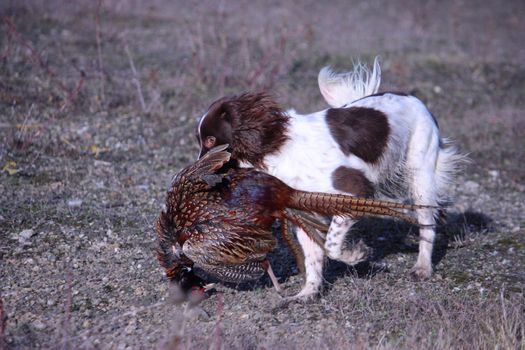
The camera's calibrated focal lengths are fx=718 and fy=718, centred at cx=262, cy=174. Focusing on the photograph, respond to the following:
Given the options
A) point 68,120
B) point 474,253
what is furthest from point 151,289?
point 68,120

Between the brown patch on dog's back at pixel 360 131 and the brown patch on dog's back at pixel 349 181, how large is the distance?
165 millimetres

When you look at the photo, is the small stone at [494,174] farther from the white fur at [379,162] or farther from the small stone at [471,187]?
the white fur at [379,162]

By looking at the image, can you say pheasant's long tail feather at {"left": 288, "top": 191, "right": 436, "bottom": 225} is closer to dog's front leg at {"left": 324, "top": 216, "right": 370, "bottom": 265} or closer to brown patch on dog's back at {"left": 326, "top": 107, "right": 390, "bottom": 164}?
dog's front leg at {"left": 324, "top": 216, "right": 370, "bottom": 265}

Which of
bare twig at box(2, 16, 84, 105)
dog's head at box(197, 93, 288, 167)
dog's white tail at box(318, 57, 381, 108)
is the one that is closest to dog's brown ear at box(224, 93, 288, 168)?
dog's head at box(197, 93, 288, 167)

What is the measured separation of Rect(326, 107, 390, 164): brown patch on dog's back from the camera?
204 inches

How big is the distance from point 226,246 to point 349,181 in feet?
3.56

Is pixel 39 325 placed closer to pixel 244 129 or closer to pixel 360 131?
pixel 244 129

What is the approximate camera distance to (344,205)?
4.37 meters

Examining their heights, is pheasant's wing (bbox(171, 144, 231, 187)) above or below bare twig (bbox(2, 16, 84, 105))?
above

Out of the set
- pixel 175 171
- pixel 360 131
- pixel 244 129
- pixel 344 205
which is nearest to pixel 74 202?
pixel 175 171

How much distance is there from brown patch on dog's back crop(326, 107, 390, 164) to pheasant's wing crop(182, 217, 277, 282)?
1.02 meters

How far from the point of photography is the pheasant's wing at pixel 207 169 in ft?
14.4

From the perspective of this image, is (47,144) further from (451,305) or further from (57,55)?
(451,305)

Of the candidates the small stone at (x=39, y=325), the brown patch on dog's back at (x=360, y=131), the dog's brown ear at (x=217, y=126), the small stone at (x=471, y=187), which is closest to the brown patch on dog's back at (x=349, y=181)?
the brown patch on dog's back at (x=360, y=131)
